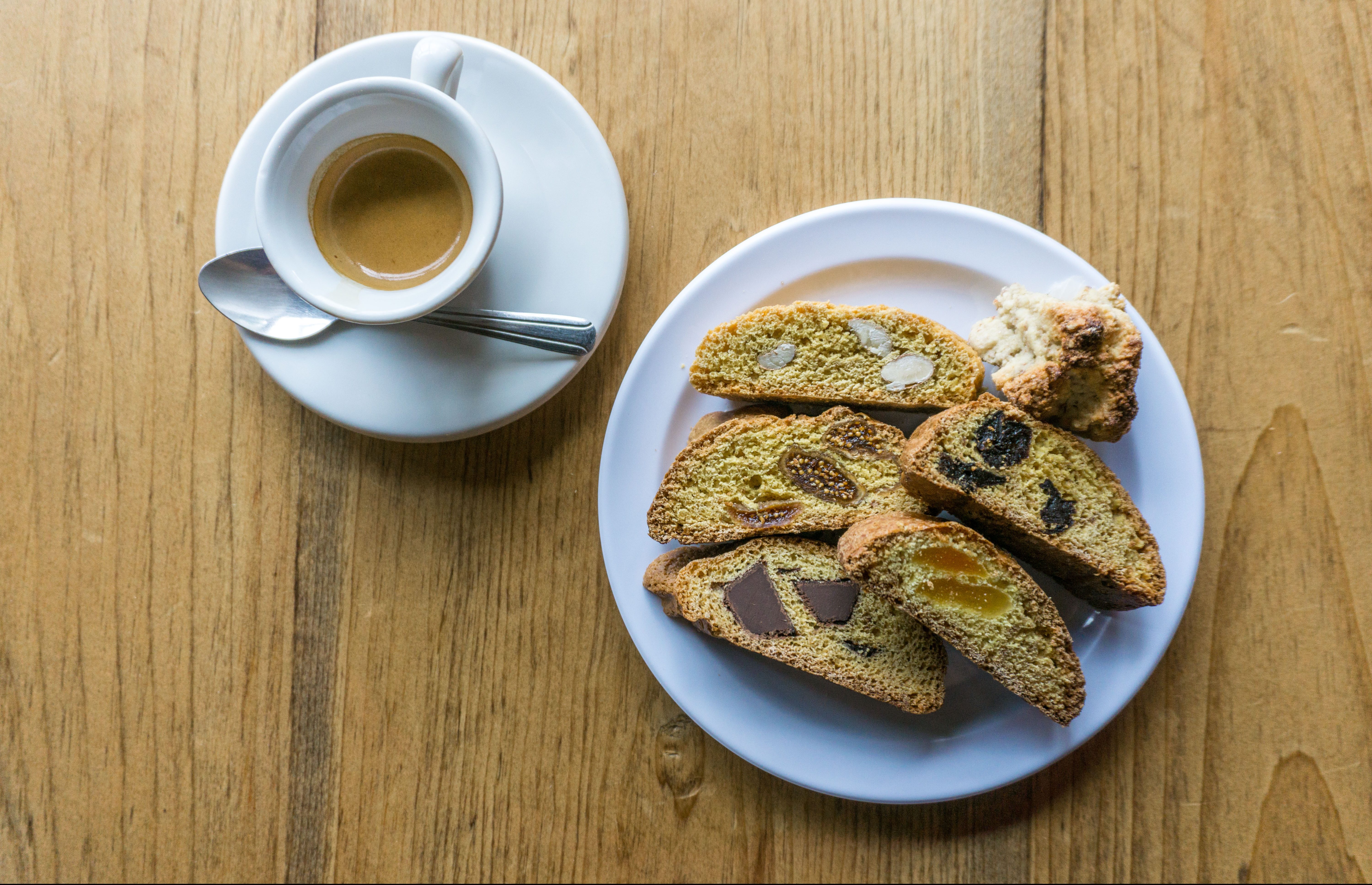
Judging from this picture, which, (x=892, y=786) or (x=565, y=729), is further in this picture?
(x=565, y=729)

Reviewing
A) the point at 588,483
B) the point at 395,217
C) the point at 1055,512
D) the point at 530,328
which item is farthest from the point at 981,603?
the point at 395,217

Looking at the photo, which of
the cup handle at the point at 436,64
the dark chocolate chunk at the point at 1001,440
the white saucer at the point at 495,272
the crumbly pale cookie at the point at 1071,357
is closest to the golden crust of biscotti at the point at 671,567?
the white saucer at the point at 495,272

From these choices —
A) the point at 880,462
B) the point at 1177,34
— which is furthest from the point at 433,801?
the point at 1177,34

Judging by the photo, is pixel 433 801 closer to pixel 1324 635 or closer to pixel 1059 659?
pixel 1059 659

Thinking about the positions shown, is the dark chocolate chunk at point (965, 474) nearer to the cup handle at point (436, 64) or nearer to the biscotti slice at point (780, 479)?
the biscotti slice at point (780, 479)

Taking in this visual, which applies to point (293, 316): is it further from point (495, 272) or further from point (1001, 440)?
point (1001, 440)

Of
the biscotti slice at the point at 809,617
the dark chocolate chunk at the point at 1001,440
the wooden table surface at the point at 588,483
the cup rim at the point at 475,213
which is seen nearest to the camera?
the cup rim at the point at 475,213
